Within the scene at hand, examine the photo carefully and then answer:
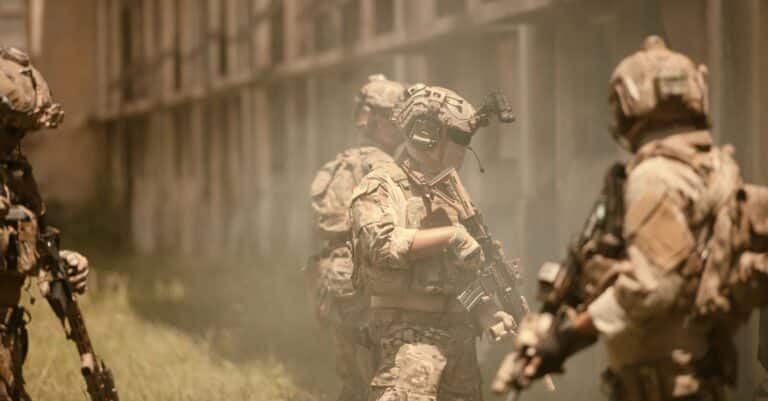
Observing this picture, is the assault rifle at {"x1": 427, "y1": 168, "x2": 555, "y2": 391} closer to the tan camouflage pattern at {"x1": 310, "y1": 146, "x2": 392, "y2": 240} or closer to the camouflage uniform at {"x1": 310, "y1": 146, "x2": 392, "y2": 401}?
the camouflage uniform at {"x1": 310, "y1": 146, "x2": 392, "y2": 401}

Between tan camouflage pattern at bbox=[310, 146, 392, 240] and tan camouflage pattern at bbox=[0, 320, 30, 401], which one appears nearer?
tan camouflage pattern at bbox=[0, 320, 30, 401]

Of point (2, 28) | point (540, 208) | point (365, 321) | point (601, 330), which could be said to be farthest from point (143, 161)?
point (601, 330)

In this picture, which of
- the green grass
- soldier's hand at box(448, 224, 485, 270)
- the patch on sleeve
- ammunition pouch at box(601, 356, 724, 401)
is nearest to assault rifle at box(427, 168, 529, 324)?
soldier's hand at box(448, 224, 485, 270)

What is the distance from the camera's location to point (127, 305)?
11352 millimetres

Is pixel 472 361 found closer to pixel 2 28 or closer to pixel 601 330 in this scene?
pixel 601 330

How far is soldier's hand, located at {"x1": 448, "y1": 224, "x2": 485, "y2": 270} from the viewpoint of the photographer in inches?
216

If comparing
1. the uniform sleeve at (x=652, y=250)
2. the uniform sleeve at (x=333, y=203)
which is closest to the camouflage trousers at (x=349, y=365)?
the uniform sleeve at (x=333, y=203)

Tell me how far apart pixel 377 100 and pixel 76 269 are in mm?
1958

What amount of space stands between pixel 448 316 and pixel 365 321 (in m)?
0.73

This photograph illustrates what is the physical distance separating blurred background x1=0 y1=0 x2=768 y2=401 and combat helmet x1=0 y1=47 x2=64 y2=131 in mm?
2219

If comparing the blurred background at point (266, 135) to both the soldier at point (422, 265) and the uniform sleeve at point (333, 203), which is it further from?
the soldier at point (422, 265)

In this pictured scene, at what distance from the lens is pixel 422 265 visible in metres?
5.62

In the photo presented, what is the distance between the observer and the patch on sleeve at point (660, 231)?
13.1 ft

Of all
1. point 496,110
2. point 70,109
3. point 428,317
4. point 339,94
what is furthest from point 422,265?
point 70,109
